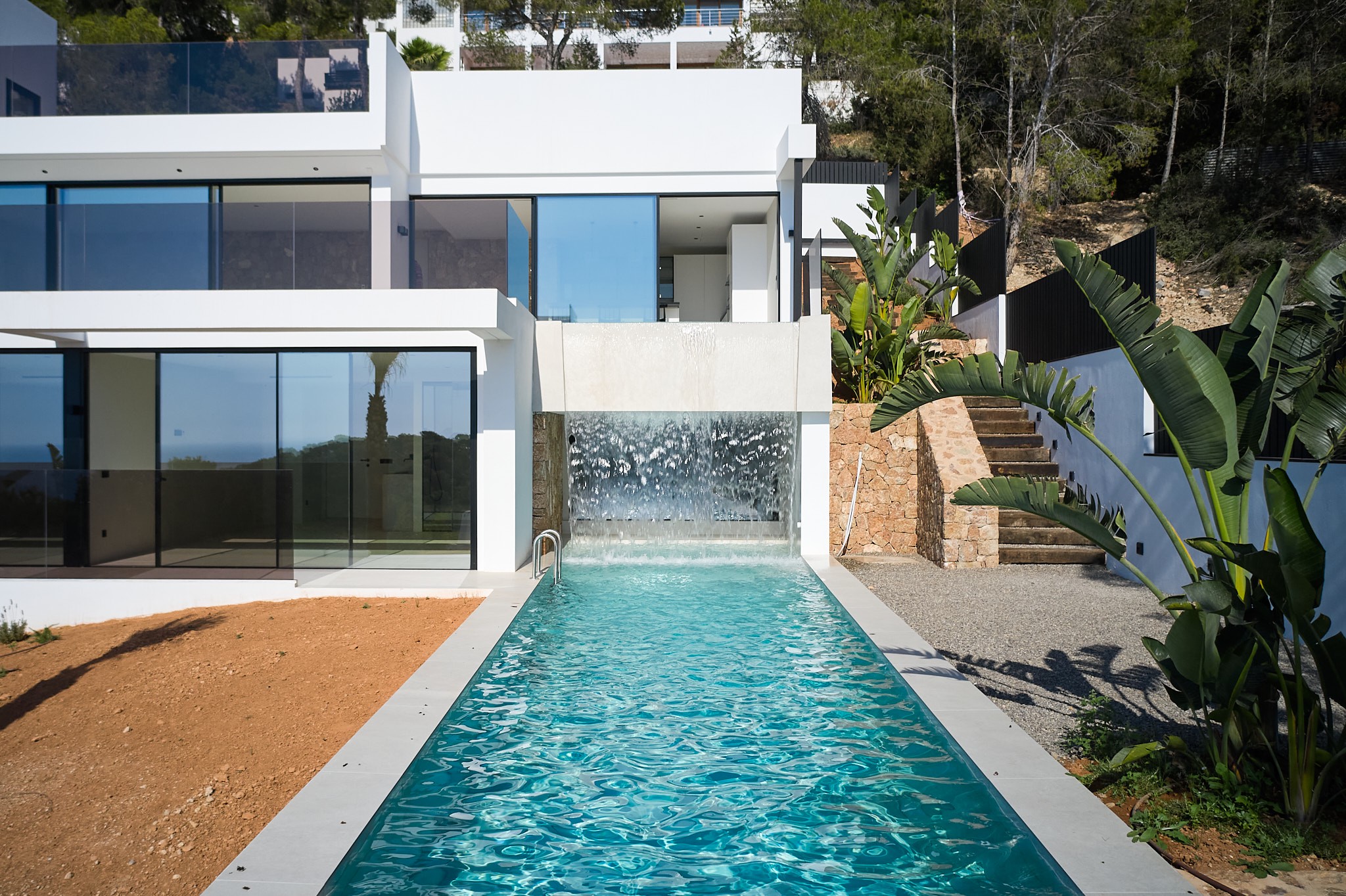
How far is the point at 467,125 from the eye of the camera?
15.1 meters

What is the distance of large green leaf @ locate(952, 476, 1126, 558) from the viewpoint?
4.86 meters

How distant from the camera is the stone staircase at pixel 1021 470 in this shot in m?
12.6

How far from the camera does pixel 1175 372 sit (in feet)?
13.9

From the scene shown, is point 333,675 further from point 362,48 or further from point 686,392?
point 362,48

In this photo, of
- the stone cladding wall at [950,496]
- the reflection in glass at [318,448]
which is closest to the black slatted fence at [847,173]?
the stone cladding wall at [950,496]

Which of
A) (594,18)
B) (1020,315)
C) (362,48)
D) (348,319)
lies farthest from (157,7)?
(1020,315)

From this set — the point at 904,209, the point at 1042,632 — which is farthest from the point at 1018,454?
the point at 904,209

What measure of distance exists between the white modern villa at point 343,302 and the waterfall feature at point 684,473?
10.8 inches

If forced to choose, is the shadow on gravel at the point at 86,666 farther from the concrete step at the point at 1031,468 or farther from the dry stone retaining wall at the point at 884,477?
the concrete step at the point at 1031,468

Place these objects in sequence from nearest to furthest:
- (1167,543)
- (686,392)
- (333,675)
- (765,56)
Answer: (333,675) < (1167,543) < (686,392) < (765,56)

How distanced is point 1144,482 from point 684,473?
7.73m

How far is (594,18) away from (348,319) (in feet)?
76.3

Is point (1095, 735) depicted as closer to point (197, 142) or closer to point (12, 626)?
point (12, 626)

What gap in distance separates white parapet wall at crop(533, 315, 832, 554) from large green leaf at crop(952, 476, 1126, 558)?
27.2 feet
